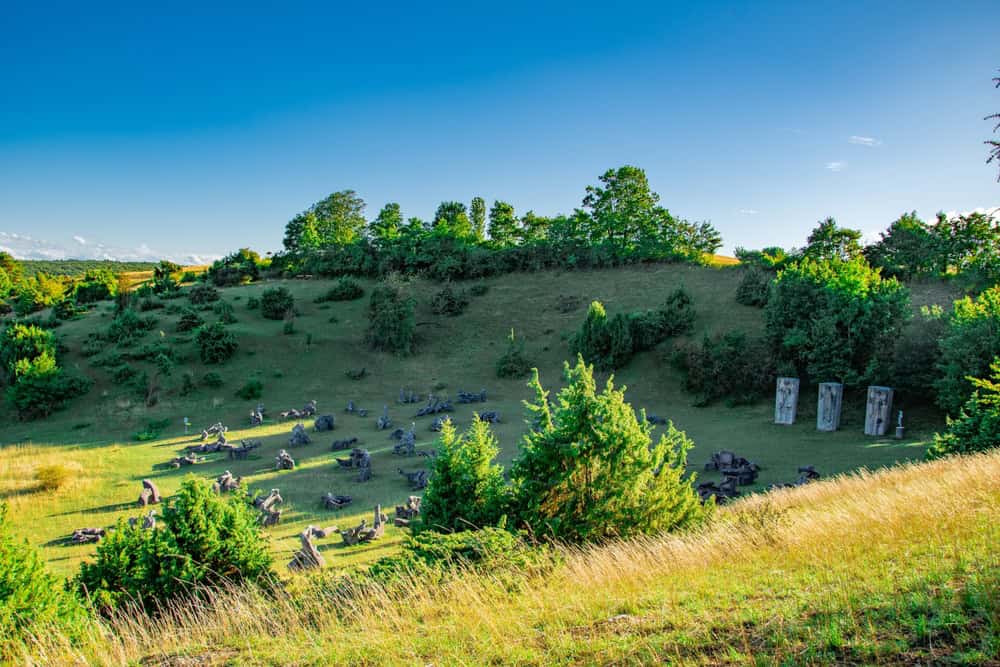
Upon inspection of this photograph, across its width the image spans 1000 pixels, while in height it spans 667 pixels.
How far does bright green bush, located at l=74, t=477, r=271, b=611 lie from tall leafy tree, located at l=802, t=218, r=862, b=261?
4171 centimetres

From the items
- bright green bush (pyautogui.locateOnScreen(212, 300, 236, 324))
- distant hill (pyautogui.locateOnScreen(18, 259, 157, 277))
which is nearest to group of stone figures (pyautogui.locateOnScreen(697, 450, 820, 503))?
bright green bush (pyautogui.locateOnScreen(212, 300, 236, 324))

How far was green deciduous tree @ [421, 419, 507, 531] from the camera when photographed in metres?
9.06

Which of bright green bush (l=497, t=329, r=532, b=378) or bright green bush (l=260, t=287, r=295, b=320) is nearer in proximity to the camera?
bright green bush (l=497, t=329, r=532, b=378)

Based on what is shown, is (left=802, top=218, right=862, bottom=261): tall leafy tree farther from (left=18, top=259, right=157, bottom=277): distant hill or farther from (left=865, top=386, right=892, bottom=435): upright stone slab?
(left=18, top=259, right=157, bottom=277): distant hill

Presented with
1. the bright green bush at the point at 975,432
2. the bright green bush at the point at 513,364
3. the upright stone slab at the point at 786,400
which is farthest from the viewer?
the bright green bush at the point at 513,364

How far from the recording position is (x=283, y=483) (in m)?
16.4

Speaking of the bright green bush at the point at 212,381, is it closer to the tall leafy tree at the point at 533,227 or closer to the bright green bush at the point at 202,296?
the bright green bush at the point at 202,296

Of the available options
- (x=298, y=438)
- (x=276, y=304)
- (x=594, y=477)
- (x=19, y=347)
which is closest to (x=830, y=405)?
(x=594, y=477)

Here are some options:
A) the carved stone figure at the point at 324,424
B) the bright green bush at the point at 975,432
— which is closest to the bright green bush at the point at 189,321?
the carved stone figure at the point at 324,424

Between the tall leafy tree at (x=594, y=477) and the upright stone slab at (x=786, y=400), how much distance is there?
49.5ft

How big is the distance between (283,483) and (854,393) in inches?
865

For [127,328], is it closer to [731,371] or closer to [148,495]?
[148,495]

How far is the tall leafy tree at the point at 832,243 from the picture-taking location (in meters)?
39.5

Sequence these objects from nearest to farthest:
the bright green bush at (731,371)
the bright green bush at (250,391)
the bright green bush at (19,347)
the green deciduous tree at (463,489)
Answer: the green deciduous tree at (463,489) → the bright green bush at (731,371) → the bright green bush at (19,347) → the bright green bush at (250,391)
